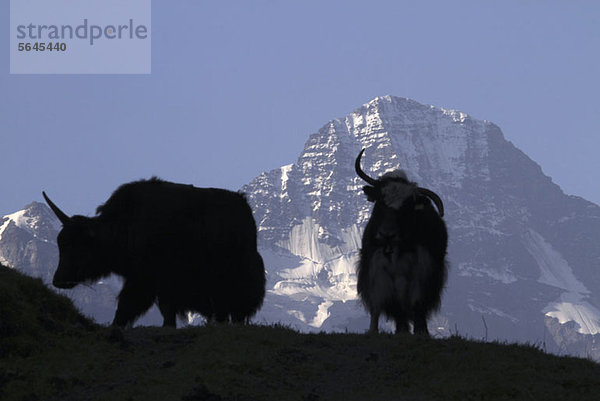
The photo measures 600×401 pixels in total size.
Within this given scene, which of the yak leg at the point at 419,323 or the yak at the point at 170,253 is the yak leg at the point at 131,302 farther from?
the yak leg at the point at 419,323

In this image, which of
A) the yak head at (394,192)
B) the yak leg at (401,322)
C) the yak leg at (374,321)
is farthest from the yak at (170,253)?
the yak leg at (401,322)

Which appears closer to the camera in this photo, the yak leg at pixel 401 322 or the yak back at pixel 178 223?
the yak back at pixel 178 223

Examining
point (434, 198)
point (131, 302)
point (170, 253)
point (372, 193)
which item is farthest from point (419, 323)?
point (131, 302)

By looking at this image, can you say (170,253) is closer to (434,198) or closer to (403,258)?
(403,258)

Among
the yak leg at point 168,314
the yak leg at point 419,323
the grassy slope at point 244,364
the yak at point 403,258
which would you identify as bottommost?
the grassy slope at point 244,364

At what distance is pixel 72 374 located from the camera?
12.3 m

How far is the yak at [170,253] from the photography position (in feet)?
57.3

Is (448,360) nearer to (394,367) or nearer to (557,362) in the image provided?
(394,367)

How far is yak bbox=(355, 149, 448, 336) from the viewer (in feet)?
57.2

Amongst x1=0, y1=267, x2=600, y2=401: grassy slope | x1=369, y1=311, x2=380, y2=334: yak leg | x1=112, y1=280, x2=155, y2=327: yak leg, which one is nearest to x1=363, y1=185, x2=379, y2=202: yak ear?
x1=369, y1=311, x2=380, y2=334: yak leg

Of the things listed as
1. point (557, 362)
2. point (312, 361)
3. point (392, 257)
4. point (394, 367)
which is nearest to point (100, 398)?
point (312, 361)

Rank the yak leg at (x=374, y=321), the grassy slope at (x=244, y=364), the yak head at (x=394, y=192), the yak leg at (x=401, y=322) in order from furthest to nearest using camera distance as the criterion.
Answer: the yak leg at (x=401, y=322) → the yak head at (x=394, y=192) → the yak leg at (x=374, y=321) → the grassy slope at (x=244, y=364)

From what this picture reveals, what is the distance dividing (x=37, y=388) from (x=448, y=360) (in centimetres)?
521

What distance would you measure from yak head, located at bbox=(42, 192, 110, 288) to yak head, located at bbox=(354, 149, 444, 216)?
483cm
